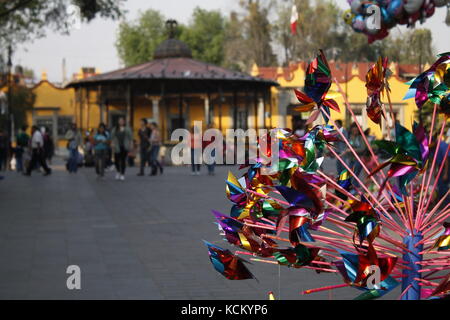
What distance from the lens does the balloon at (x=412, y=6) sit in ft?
19.6

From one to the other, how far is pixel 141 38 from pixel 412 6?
75772 mm

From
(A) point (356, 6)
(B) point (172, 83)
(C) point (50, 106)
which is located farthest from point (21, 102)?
→ (A) point (356, 6)

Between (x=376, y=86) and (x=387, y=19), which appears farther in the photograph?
(x=387, y=19)

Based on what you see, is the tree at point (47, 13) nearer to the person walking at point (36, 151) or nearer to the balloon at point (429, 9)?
the person walking at point (36, 151)

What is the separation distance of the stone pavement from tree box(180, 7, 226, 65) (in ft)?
208

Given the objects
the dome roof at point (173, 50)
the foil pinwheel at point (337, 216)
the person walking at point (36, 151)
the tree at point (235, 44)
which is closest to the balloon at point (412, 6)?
the foil pinwheel at point (337, 216)

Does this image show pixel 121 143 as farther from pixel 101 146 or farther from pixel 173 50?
pixel 173 50

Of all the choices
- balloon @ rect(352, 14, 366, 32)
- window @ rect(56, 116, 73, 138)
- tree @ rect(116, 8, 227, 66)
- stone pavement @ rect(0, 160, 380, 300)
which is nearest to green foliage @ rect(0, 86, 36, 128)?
window @ rect(56, 116, 73, 138)

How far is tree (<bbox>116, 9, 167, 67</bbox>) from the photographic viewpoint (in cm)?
7931

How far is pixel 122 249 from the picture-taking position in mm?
8352

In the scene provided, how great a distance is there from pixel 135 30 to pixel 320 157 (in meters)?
80.4

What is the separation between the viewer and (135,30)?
80.8 meters

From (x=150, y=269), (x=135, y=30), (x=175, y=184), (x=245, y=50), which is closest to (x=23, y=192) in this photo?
(x=175, y=184)
